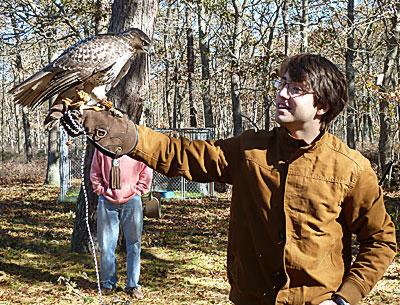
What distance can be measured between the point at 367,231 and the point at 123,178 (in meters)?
3.56

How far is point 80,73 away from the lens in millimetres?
3031

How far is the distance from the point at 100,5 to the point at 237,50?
4.25 m

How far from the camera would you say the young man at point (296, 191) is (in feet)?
7.02

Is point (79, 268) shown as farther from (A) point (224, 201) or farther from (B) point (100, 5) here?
(A) point (224, 201)

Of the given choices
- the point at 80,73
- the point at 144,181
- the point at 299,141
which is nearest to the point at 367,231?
the point at 299,141

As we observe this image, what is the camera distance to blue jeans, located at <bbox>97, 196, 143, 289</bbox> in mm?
5641

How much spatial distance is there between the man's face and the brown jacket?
0.10m

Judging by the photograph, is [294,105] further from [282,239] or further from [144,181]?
[144,181]

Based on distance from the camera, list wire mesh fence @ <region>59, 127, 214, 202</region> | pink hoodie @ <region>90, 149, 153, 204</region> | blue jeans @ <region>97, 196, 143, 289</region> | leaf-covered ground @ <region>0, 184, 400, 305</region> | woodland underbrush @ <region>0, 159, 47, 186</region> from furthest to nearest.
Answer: woodland underbrush @ <region>0, 159, 47, 186</region>, wire mesh fence @ <region>59, 127, 214, 202</region>, leaf-covered ground @ <region>0, 184, 400, 305</region>, blue jeans @ <region>97, 196, 143, 289</region>, pink hoodie @ <region>90, 149, 153, 204</region>

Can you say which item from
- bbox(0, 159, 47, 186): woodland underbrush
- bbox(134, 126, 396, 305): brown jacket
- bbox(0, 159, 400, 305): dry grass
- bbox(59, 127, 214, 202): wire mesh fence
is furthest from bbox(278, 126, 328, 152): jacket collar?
bbox(0, 159, 47, 186): woodland underbrush

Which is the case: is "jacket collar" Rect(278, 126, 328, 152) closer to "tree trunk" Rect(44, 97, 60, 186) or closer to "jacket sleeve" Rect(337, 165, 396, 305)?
"jacket sleeve" Rect(337, 165, 396, 305)

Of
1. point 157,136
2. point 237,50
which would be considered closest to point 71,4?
point 237,50

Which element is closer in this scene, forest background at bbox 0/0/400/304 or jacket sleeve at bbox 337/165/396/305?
jacket sleeve at bbox 337/165/396/305

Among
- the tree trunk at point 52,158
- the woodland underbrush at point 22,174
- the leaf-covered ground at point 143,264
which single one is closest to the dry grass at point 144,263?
the leaf-covered ground at point 143,264
